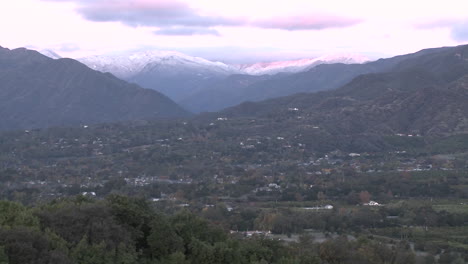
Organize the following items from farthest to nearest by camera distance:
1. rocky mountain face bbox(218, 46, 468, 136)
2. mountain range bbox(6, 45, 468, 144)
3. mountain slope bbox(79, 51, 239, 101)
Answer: mountain slope bbox(79, 51, 239, 101), mountain range bbox(6, 45, 468, 144), rocky mountain face bbox(218, 46, 468, 136)

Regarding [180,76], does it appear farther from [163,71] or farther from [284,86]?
[284,86]

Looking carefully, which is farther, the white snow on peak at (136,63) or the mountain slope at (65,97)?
the white snow on peak at (136,63)

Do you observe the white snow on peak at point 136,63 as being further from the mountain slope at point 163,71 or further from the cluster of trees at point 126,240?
the cluster of trees at point 126,240

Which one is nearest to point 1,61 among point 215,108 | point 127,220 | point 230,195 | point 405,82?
point 215,108

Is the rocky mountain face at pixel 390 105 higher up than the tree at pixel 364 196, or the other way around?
the rocky mountain face at pixel 390 105

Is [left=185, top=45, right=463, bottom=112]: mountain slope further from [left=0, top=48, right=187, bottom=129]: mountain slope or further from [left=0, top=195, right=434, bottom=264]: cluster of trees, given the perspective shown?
[left=0, top=195, right=434, bottom=264]: cluster of trees

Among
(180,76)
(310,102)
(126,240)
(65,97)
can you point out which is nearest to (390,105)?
(310,102)

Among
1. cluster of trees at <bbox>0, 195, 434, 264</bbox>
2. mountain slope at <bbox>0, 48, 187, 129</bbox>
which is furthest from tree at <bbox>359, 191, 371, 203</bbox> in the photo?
mountain slope at <bbox>0, 48, 187, 129</bbox>

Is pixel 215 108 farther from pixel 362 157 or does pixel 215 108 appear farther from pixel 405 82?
pixel 362 157

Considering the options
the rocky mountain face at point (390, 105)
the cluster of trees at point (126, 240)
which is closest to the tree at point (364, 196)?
the cluster of trees at point (126, 240)
